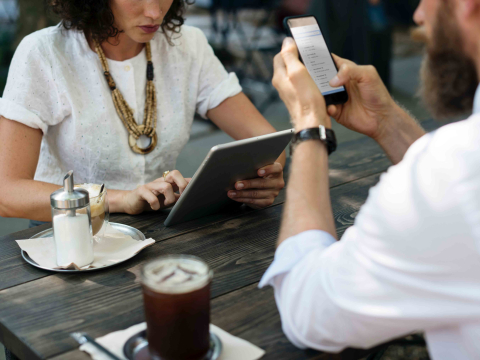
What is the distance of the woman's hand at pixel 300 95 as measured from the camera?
917 mm

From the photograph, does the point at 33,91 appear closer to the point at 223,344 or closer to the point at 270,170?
the point at 270,170

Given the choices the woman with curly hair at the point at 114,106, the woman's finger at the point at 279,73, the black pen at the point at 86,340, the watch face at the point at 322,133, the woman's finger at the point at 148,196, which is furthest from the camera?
the woman with curly hair at the point at 114,106

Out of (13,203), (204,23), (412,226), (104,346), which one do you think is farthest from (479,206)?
(204,23)

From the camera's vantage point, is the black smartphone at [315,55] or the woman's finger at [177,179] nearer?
the black smartphone at [315,55]

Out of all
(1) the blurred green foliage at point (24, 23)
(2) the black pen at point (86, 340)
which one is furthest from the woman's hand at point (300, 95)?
(1) the blurred green foliage at point (24, 23)

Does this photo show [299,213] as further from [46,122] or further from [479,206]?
[46,122]

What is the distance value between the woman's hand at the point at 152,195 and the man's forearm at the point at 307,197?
498mm

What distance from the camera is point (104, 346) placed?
0.76 m

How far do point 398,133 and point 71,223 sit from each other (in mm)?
779

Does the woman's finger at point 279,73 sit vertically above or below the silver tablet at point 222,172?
above

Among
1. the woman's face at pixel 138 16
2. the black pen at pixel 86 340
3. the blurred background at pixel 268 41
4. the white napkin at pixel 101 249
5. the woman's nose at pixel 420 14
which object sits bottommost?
the blurred background at pixel 268 41

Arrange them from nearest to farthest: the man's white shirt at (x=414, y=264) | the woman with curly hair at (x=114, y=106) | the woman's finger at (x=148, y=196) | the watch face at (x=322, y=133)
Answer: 1. the man's white shirt at (x=414, y=264)
2. the watch face at (x=322, y=133)
3. the woman's finger at (x=148, y=196)
4. the woman with curly hair at (x=114, y=106)

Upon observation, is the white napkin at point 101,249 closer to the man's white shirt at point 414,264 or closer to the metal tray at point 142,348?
the metal tray at point 142,348

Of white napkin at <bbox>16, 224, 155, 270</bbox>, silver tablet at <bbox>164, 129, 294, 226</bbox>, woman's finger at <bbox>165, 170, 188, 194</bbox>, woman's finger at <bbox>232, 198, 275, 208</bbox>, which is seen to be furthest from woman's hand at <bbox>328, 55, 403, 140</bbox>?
white napkin at <bbox>16, 224, 155, 270</bbox>
